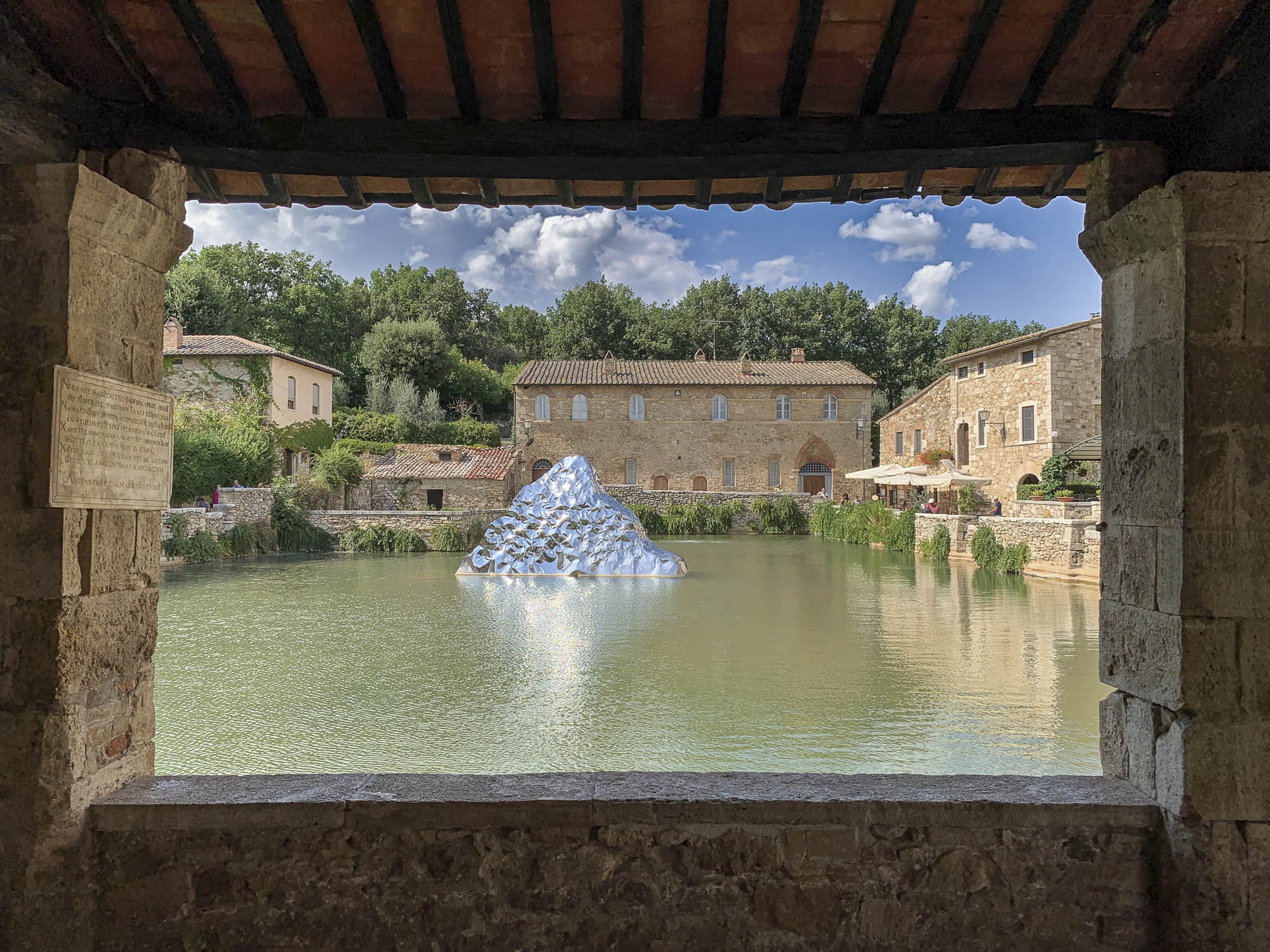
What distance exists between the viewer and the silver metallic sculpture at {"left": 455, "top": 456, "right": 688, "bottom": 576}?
17062mm

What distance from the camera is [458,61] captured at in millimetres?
2490

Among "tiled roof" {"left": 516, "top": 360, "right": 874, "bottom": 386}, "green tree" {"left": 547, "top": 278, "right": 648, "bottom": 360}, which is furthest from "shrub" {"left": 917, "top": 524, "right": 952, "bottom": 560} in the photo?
"green tree" {"left": 547, "top": 278, "right": 648, "bottom": 360}

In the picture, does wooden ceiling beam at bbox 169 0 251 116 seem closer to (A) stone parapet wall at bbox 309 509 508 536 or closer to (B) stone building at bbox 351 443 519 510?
(A) stone parapet wall at bbox 309 509 508 536

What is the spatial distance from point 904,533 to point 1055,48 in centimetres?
2093

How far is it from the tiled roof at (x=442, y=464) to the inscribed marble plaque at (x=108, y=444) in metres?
23.2

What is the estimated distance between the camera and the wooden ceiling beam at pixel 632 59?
7.79ft

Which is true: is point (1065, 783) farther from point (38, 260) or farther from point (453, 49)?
point (38, 260)

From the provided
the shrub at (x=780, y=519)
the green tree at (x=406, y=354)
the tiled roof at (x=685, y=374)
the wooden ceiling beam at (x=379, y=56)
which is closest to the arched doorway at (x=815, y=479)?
the tiled roof at (x=685, y=374)

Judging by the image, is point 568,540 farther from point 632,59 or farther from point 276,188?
point 632,59

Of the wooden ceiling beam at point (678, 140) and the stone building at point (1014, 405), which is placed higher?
the stone building at point (1014, 405)

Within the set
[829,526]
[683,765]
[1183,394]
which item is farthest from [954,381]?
[1183,394]

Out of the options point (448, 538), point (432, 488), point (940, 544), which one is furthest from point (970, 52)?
point (432, 488)

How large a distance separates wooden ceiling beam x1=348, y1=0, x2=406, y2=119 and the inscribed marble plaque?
1.32m

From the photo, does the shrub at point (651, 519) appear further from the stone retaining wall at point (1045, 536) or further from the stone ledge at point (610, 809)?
the stone ledge at point (610, 809)
